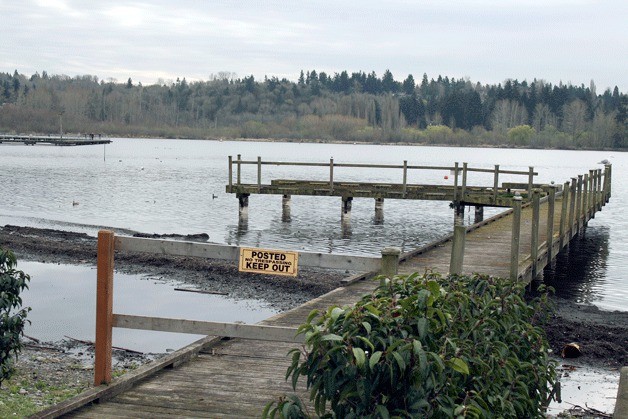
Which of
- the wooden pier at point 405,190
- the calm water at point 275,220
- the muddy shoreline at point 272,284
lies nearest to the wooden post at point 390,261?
the muddy shoreline at point 272,284

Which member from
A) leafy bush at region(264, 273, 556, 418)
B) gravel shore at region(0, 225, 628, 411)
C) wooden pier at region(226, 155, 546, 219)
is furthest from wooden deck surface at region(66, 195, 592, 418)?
wooden pier at region(226, 155, 546, 219)

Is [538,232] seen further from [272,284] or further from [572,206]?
[272,284]

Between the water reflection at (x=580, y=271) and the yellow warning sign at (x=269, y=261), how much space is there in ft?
46.4

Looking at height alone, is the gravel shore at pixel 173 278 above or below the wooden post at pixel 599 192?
below

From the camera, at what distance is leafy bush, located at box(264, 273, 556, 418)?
441 centimetres

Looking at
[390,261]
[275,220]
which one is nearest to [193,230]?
[275,220]

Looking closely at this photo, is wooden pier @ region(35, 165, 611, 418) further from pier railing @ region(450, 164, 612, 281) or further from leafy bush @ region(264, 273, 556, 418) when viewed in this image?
leafy bush @ region(264, 273, 556, 418)

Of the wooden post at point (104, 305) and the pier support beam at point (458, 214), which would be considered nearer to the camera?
the wooden post at point (104, 305)

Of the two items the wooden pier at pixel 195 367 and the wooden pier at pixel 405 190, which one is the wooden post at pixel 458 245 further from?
the wooden pier at pixel 405 190

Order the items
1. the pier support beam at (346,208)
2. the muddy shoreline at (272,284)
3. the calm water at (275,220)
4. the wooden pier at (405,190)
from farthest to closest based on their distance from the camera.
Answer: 1. the pier support beam at (346,208)
2. the wooden pier at (405,190)
3. the calm water at (275,220)
4. the muddy shoreline at (272,284)

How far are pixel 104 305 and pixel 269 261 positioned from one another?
4.52 ft

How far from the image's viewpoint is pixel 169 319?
21.4ft

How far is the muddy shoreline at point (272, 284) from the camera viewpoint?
14.0 metres

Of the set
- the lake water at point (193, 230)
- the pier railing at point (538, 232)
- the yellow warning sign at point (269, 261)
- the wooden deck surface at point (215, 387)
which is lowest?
the lake water at point (193, 230)
